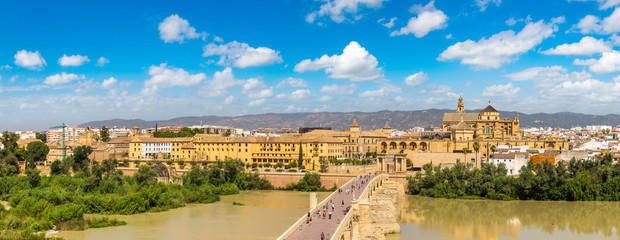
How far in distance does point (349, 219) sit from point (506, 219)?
17.4 meters

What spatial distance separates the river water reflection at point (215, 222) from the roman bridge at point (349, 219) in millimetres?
3991

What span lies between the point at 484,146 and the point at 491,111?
17706 mm

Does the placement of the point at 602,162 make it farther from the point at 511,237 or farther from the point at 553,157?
the point at 511,237

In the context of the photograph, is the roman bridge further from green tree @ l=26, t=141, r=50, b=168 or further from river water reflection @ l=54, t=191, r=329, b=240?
green tree @ l=26, t=141, r=50, b=168

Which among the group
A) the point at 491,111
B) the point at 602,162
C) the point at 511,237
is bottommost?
the point at 511,237

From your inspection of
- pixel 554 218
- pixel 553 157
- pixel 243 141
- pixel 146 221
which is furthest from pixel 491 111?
pixel 146 221

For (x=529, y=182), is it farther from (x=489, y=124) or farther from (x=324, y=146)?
(x=489, y=124)

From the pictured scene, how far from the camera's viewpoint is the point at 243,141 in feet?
210

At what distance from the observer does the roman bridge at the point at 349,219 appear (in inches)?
773

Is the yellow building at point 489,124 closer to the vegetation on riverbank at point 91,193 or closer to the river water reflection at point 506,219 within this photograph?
the river water reflection at point 506,219

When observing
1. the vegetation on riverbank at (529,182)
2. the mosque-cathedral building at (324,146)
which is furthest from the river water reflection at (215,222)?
the mosque-cathedral building at (324,146)

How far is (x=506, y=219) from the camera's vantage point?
115 ft

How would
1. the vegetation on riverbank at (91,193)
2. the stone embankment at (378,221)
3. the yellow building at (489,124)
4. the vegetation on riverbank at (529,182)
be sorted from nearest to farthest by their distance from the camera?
the stone embankment at (378,221)
the vegetation on riverbank at (91,193)
the vegetation on riverbank at (529,182)
the yellow building at (489,124)

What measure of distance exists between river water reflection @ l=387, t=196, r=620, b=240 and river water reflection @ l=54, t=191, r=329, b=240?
24.6 feet
